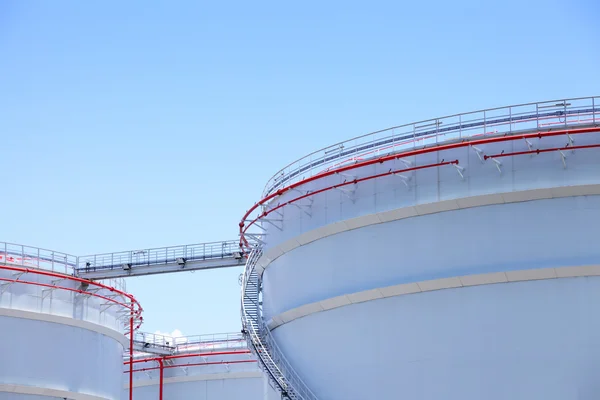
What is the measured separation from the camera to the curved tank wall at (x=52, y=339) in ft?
105

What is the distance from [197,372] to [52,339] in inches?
479

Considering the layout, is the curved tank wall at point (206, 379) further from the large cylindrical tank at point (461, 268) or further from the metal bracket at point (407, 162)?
the metal bracket at point (407, 162)

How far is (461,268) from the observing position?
25188 mm

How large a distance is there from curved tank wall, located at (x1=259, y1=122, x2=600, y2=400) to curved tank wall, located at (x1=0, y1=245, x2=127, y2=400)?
10.1m

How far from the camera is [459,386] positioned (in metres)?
24.5

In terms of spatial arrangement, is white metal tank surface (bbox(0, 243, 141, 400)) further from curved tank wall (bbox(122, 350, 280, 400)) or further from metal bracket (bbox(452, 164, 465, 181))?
metal bracket (bbox(452, 164, 465, 181))

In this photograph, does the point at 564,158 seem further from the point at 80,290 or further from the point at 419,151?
the point at 80,290

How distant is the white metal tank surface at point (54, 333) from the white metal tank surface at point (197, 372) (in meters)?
7.03

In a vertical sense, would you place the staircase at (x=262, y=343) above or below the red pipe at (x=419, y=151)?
below

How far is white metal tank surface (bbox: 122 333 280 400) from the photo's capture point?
43.4 m

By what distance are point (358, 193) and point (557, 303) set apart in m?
6.87

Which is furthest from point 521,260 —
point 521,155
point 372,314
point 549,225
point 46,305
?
point 46,305

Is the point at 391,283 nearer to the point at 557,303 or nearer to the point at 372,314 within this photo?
the point at 372,314

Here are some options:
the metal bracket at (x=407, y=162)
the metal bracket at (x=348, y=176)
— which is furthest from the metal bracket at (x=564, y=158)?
the metal bracket at (x=348, y=176)
